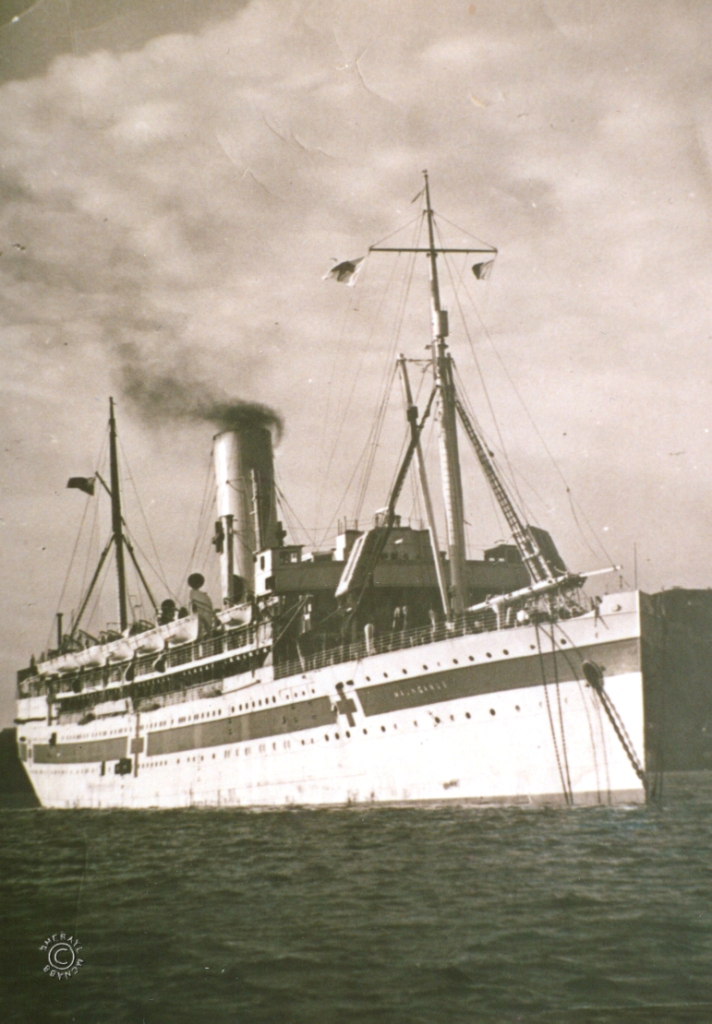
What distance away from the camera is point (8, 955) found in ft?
25.6

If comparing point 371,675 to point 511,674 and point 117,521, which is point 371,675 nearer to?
point 511,674

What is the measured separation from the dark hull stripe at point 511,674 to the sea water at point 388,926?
94.0 inches

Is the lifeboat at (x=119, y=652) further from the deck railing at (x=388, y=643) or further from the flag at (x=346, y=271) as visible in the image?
the flag at (x=346, y=271)

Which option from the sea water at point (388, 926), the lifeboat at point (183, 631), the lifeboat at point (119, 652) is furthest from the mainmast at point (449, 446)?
the lifeboat at point (119, 652)

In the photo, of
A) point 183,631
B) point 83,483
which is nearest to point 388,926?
point 83,483

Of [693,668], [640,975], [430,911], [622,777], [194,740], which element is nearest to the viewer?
[640,975]

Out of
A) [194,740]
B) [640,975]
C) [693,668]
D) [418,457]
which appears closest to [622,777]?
[640,975]

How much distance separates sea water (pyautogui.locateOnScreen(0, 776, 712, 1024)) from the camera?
6598 mm

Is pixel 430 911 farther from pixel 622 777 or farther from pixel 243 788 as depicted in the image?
pixel 243 788

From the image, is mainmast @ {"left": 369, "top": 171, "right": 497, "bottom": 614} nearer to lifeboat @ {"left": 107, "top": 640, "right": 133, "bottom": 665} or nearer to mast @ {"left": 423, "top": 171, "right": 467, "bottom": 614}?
mast @ {"left": 423, "top": 171, "right": 467, "bottom": 614}

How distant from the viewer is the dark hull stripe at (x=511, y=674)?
48.8ft

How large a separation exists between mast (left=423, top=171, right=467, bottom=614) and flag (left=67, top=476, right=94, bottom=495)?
28.1 feet

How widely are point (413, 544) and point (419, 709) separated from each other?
8.43m

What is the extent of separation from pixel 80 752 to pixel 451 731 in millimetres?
18087
